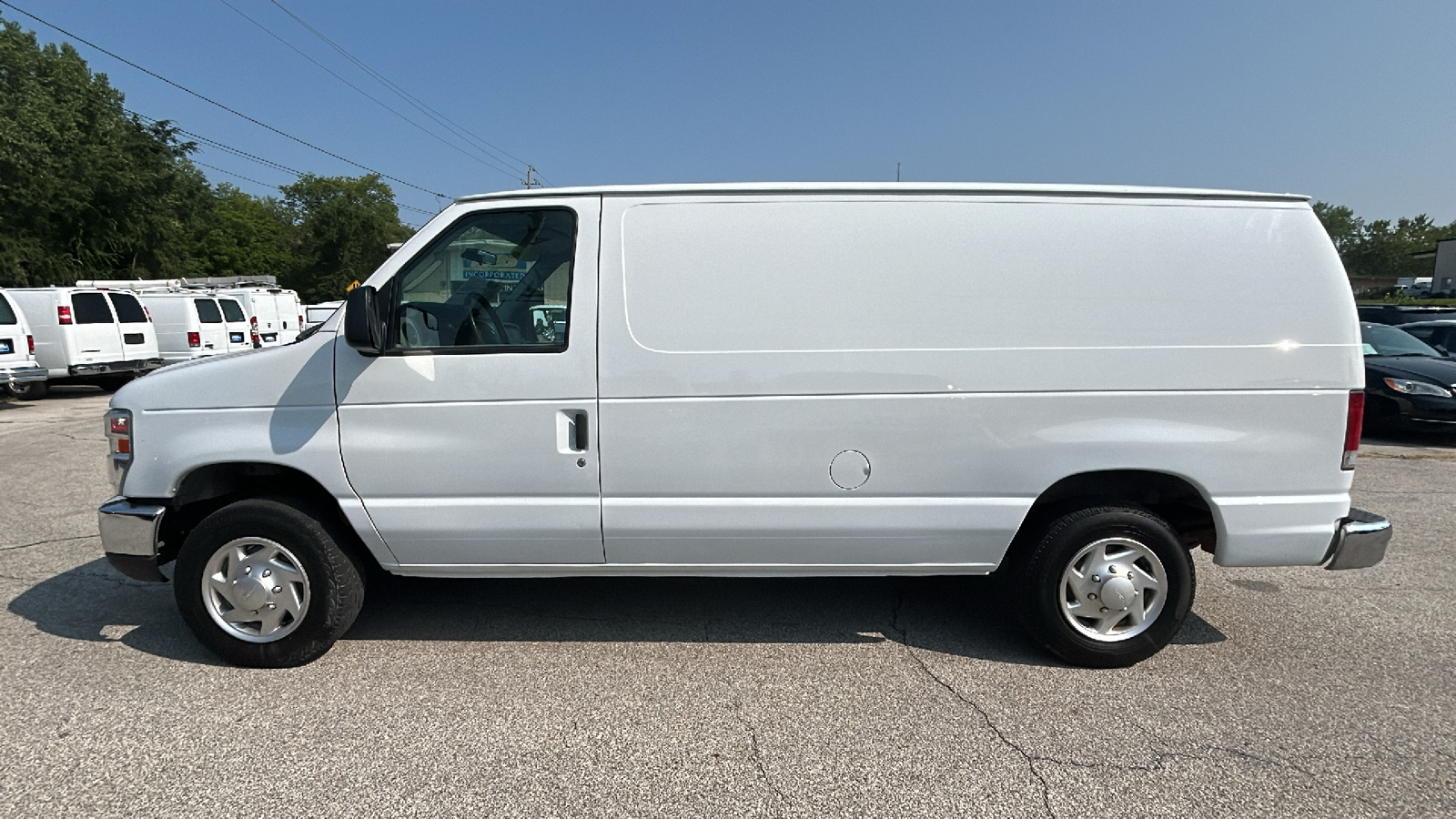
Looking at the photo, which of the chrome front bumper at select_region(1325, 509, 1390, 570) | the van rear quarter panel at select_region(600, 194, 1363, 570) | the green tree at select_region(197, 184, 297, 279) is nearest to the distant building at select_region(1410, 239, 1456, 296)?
the chrome front bumper at select_region(1325, 509, 1390, 570)

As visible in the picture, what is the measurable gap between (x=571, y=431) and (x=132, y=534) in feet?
6.73

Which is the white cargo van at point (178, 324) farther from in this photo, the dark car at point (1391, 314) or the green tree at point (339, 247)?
the green tree at point (339, 247)

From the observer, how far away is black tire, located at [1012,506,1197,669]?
3.29 metres

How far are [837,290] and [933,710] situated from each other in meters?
1.77

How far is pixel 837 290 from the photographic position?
317cm

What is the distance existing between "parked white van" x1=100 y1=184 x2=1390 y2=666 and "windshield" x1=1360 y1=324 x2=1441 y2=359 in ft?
28.2

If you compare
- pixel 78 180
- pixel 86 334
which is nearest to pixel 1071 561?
pixel 86 334

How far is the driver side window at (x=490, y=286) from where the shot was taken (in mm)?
3262

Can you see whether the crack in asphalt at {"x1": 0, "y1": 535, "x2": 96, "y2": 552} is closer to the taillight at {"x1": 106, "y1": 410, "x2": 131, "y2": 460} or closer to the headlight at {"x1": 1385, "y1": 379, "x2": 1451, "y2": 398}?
the taillight at {"x1": 106, "y1": 410, "x2": 131, "y2": 460}

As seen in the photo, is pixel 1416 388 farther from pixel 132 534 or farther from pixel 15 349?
pixel 15 349

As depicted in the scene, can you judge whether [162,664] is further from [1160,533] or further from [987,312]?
[1160,533]

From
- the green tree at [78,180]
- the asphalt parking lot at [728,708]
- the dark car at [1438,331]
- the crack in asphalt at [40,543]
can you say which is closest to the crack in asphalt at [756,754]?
the asphalt parking lot at [728,708]

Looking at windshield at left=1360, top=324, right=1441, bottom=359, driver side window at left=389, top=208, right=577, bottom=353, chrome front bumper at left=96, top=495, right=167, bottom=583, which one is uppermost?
driver side window at left=389, top=208, right=577, bottom=353

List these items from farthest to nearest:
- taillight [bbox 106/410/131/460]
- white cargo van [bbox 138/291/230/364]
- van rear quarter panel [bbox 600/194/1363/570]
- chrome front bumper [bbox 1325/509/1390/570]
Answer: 1. white cargo van [bbox 138/291/230/364]
2. taillight [bbox 106/410/131/460]
3. chrome front bumper [bbox 1325/509/1390/570]
4. van rear quarter panel [bbox 600/194/1363/570]
